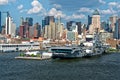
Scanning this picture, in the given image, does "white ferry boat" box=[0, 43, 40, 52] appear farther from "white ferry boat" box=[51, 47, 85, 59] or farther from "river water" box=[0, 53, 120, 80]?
"river water" box=[0, 53, 120, 80]

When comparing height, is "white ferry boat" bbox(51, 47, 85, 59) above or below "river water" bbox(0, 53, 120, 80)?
above

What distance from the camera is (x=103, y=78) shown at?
46312 millimetres

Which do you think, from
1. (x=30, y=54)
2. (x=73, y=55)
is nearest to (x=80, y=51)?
(x=73, y=55)

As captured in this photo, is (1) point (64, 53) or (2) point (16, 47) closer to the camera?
(1) point (64, 53)

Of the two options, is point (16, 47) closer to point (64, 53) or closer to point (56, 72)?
point (64, 53)

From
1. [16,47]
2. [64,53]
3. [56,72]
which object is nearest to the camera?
[56,72]

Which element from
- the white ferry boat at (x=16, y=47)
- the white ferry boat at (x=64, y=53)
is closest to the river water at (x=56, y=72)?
the white ferry boat at (x=64, y=53)

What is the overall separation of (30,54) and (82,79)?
156 feet

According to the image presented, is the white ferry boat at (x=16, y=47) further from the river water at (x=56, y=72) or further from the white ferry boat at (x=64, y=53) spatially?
the river water at (x=56, y=72)

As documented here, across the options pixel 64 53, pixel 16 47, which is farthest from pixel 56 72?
pixel 16 47

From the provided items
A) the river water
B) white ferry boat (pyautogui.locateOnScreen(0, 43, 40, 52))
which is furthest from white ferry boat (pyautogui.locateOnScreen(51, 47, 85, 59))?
white ferry boat (pyautogui.locateOnScreen(0, 43, 40, 52))

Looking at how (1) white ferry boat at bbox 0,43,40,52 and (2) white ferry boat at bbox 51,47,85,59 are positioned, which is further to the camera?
(1) white ferry boat at bbox 0,43,40,52

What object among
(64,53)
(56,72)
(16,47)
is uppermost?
(64,53)

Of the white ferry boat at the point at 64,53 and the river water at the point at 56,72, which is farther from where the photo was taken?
the white ferry boat at the point at 64,53
